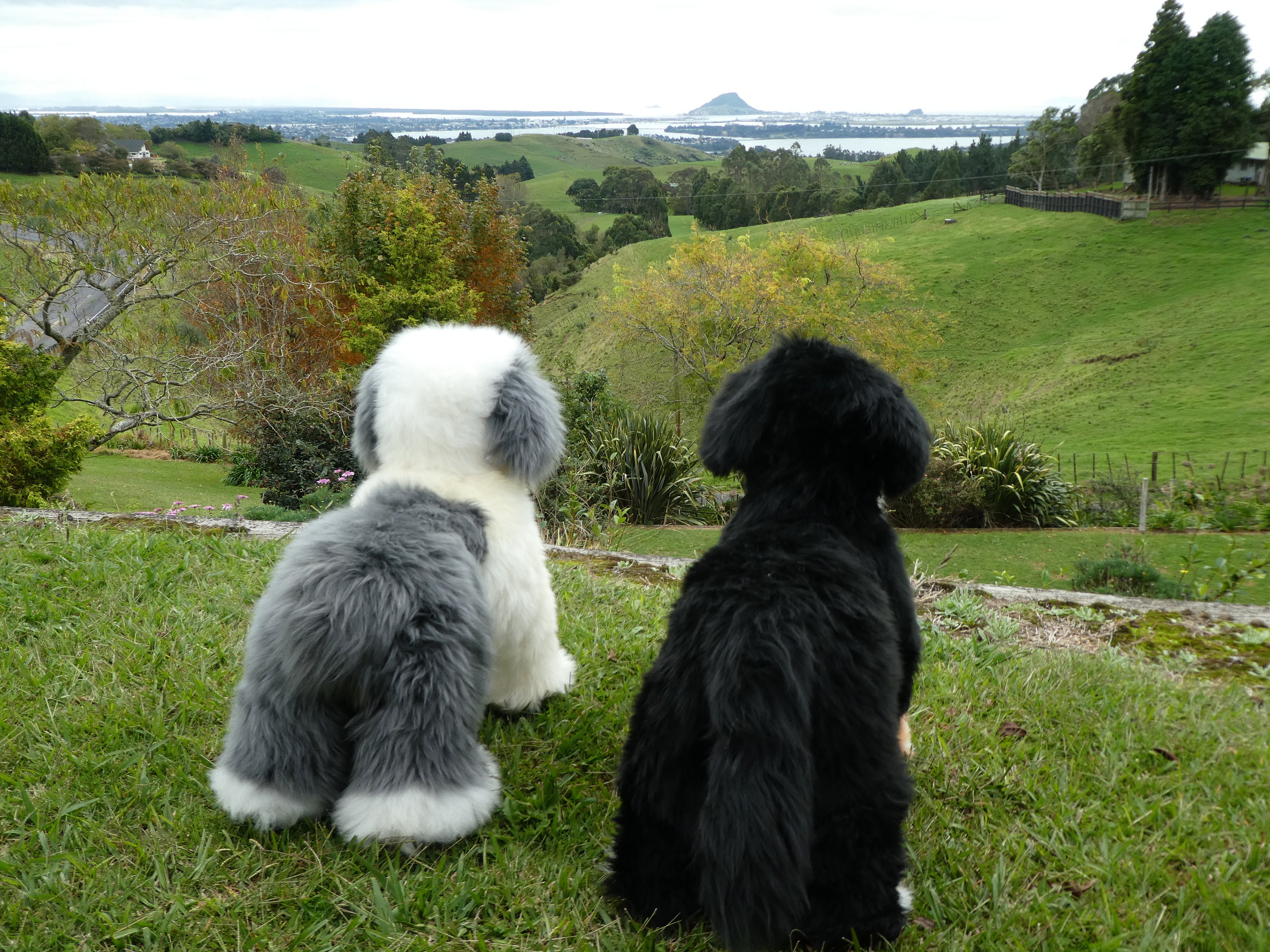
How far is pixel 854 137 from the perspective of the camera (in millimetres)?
134375

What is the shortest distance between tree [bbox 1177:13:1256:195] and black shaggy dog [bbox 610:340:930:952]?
4959 centimetres

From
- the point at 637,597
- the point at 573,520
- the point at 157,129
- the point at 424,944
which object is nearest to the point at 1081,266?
the point at 573,520

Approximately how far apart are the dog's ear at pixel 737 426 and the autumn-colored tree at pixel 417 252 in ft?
62.8

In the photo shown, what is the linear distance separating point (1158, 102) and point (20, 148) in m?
53.4

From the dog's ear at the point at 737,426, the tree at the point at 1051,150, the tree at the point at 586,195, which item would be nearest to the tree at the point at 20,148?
the dog's ear at the point at 737,426

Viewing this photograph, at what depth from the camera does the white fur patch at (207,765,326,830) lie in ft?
7.38

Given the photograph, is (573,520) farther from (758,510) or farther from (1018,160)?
(1018,160)

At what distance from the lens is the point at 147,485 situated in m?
15.5

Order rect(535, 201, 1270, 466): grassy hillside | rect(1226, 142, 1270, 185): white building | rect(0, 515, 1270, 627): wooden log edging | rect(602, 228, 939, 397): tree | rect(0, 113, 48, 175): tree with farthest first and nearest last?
rect(1226, 142, 1270, 185): white building < rect(0, 113, 48, 175): tree < rect(602, 228, 939, 397): tree < rect(535, 201, 1270, 466): grassy hillside < rect(0, 515, 1270, 627): wooden log edging

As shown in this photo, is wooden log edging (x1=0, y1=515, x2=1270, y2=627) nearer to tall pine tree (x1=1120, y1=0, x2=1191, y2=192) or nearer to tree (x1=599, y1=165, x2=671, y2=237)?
tall pine tree (x1=1120, y1=0, x2=1191, y2=192)

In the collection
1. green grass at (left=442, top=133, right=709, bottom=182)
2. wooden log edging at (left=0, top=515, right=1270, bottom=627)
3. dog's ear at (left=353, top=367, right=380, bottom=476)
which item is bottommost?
wooden log edging at (left=0, top=515, right=1270, bottom=627)

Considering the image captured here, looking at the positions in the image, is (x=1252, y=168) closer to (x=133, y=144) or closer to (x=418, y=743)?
(x=418, y=743)

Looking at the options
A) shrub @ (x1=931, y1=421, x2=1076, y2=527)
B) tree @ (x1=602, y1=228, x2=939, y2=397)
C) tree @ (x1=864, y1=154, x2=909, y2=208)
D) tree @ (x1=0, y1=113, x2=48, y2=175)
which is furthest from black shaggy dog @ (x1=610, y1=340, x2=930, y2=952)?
tree @ (x1=864, y1=154, x2=909, y2=208)

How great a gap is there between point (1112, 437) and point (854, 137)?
125 meters
